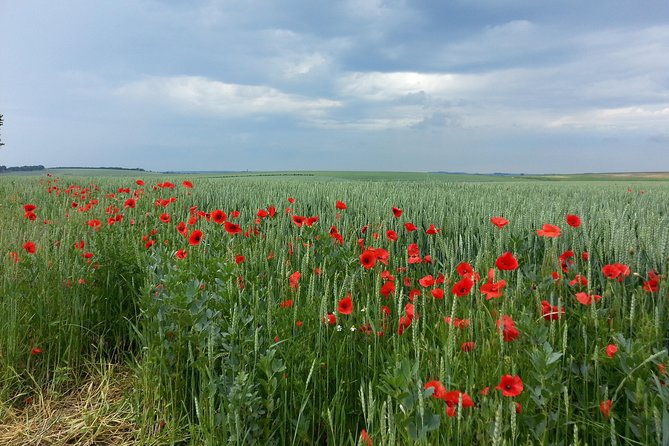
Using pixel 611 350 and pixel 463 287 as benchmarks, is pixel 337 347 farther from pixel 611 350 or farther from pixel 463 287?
pixel 611 350

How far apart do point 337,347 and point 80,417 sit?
1.51 m

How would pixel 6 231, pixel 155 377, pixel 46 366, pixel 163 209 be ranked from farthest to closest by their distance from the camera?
pixel 163 209, pixel 6 231, pixel 46 366, pixel 155 377

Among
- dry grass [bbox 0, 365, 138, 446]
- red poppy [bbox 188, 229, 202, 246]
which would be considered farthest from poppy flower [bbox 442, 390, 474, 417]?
red poppy [bbox 188, 229, 202, 246]

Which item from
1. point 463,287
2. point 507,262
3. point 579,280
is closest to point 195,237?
point 463,287

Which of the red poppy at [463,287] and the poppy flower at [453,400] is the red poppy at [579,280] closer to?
the red poppy at [463,287]

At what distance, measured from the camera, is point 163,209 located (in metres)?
5.44

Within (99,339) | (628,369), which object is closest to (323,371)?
(628,369)

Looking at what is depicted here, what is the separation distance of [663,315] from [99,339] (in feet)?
10.8

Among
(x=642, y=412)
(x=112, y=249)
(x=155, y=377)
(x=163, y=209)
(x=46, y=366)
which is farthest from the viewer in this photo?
(x=163, y=209)

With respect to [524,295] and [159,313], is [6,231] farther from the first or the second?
A: [524,295]

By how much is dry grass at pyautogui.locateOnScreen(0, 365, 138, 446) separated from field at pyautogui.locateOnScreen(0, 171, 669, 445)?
0.4 inches

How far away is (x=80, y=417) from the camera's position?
250 cm

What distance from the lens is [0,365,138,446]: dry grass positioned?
7.66 feet

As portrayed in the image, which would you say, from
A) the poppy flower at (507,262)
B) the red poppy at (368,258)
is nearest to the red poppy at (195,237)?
the red poppy at (368,258)
